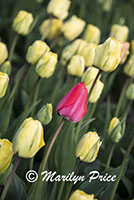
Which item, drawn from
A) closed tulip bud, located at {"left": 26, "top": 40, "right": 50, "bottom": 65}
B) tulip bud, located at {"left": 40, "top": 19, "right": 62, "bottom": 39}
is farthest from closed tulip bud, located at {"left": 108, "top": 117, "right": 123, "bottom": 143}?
tulip bud, located at {"left": 40, "top": 19, "right": 62, "bottom": 39}

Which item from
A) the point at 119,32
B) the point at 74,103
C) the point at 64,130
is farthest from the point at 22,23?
the point at 74,103

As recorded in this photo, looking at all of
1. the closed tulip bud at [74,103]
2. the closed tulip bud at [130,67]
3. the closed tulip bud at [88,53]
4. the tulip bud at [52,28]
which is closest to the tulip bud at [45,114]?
the closed tulip bud at [74,103]

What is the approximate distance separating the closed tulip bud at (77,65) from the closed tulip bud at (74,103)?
15.4 inches

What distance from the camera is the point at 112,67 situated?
0.87 m

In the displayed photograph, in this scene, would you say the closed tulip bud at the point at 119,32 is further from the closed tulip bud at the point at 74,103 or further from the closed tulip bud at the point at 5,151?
the closed tulip bud at the point at 5,151

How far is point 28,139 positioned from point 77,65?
0.50 meters

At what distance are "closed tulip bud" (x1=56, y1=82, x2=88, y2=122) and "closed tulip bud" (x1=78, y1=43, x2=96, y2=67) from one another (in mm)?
451

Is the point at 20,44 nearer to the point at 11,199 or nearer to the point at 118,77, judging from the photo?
the point at 118,77

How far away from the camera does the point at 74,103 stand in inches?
27.5

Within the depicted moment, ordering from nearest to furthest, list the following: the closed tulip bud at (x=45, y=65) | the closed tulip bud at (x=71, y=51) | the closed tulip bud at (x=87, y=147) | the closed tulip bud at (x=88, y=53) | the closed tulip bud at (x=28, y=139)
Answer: the closed tulip bud at (x=28, y=139)
the closed tulip bud at (x=87, y=147)
the closed tulip bud at (x=45, y=65)
the closed tulip bud at (x=88, y=53)
the closed tulip bud at (x=71, y=51)

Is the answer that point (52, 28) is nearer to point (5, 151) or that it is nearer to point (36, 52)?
point (36, 52)

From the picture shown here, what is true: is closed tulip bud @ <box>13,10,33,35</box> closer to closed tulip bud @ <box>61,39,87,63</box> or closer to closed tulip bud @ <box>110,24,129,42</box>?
closed tulip bud @ <box>61,39,87,63</box>

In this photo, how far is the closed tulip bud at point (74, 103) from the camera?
69 centimetres

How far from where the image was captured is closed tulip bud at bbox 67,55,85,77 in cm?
108
